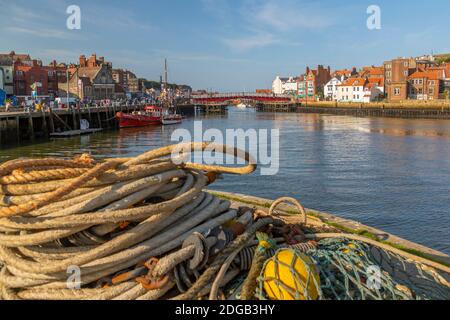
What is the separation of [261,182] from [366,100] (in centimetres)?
8211

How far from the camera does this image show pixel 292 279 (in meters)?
2.96

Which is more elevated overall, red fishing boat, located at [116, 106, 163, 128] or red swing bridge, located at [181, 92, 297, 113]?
red swing bridge, located at [181, 92, 297, 113]

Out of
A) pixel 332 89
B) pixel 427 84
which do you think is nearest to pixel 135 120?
pixel 427 84

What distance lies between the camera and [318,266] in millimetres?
3234

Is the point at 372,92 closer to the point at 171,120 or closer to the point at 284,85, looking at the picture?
the point at 171,120

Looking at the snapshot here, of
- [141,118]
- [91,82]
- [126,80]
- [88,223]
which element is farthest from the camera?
[126,80]

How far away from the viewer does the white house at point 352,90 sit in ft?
311

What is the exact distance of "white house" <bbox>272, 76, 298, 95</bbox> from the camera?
16668cm

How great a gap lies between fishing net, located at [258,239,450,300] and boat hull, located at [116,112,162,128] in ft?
161

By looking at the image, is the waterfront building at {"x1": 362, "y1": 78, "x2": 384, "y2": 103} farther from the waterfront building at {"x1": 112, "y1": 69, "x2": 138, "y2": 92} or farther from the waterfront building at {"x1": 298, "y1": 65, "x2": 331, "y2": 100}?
the waterfront building at {"x1": 112, "y1": 69, "x2": 138, "y2": 92}

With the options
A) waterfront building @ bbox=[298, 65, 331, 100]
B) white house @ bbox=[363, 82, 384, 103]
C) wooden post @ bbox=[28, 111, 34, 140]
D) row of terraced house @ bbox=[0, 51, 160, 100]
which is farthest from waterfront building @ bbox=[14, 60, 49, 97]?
waterfront building @ bbox=[298, 65, 331, 100]

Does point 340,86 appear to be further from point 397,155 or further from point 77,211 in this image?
point 77,211

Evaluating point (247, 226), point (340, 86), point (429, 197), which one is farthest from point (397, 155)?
point (340, 86)

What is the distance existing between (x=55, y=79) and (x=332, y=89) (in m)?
68.4
